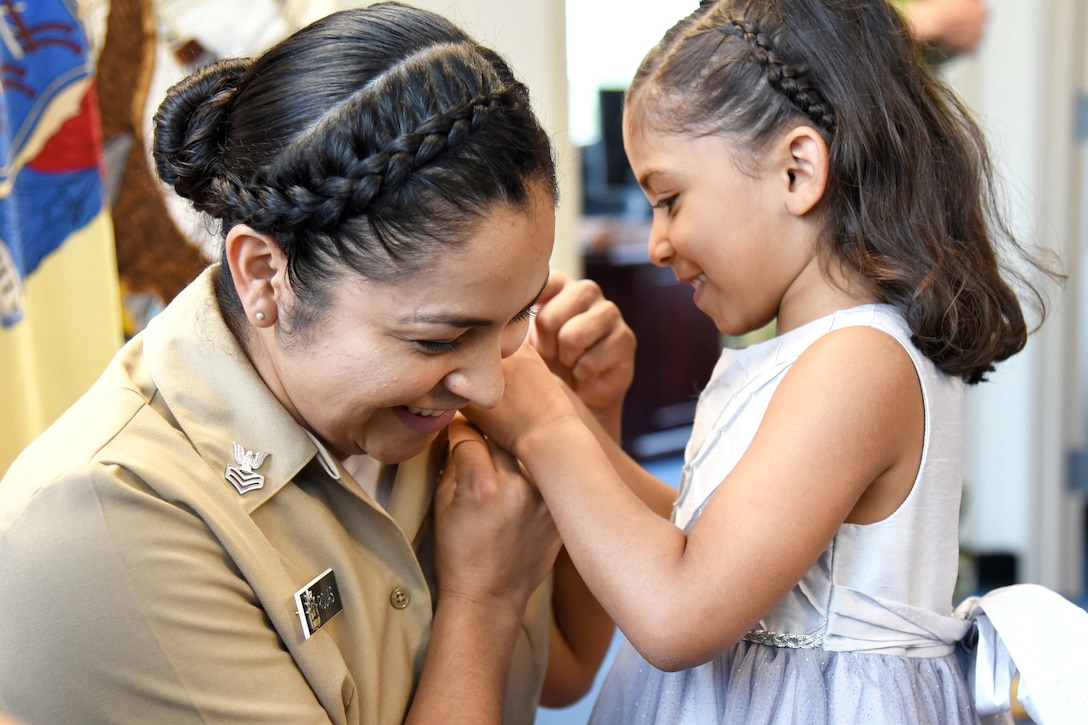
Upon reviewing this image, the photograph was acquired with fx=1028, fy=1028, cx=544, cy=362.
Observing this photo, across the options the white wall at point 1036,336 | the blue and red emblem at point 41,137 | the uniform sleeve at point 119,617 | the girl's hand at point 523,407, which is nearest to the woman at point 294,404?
the uniform sleeve at point 119,617

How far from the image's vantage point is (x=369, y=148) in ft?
3.13

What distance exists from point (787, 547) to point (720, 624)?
11 centimetres

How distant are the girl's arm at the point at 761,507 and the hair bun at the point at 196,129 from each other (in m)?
0.49

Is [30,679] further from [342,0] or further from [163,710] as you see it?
[342,0]

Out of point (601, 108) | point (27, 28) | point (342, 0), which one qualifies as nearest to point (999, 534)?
point (601, 108)

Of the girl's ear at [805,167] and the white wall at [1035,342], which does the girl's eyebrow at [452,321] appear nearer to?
the girl's ear at [805,167]

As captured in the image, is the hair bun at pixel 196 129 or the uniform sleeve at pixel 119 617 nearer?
the uniform sleeve at pixel 119 617

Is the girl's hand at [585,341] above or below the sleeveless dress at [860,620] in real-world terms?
above

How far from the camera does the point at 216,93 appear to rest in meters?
1.06

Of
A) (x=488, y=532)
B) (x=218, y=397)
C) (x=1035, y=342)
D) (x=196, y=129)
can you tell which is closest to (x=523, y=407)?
(x=488, y=532)

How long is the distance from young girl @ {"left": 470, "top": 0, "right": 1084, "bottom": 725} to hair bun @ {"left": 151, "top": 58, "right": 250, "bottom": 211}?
1.43 ft

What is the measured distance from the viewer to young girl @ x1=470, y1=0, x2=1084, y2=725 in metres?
1.08

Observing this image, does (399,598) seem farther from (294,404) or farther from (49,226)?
(49,226)

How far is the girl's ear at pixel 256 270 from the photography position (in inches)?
39.4
